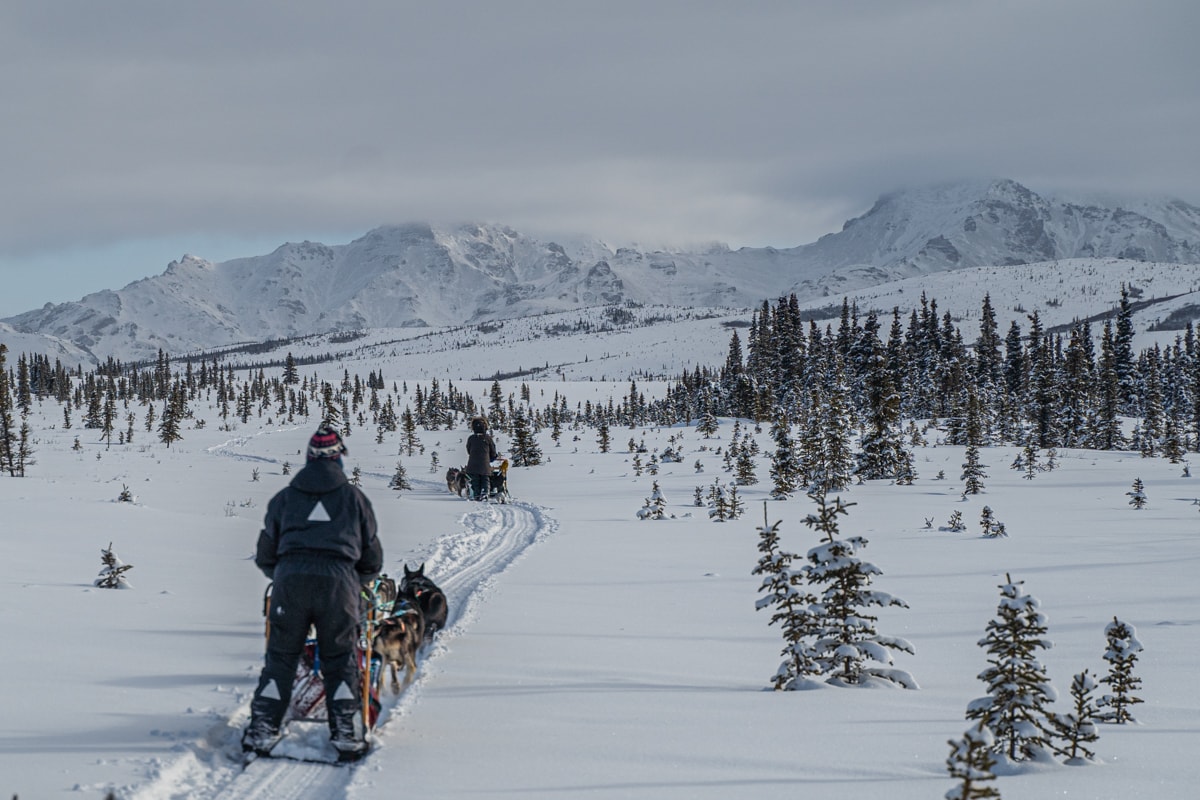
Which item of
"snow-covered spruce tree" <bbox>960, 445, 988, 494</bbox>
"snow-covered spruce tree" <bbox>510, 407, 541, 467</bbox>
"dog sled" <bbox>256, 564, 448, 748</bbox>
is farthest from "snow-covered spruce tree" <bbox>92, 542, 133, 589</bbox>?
"snow-covered spruce tree" <bbox>510, 407, 541, 467</bbox>

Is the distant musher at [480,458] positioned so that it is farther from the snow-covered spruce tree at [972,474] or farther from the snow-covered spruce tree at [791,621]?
the snow-covered spruce tree at [791,621]

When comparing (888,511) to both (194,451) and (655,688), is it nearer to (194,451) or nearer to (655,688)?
(655,688)

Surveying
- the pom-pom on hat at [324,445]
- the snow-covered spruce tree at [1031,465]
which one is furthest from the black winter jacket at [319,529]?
the snow-covered spruce tree at [1031,465]

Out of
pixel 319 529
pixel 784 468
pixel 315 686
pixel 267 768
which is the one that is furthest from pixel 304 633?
pixel 784 468

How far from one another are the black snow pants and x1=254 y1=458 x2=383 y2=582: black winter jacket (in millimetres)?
62

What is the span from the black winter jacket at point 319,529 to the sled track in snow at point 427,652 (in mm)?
1190

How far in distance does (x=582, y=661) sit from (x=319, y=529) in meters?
3.37

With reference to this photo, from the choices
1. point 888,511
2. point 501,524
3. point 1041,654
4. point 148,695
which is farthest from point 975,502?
point 148,695

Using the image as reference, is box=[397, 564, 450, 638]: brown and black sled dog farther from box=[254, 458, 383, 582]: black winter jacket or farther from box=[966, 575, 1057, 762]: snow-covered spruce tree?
box=[966, 575, 1057, 762]: snow-covered spruce tree

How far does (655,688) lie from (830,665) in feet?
5.71

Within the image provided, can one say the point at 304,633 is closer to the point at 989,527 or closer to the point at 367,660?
the point at 367,660

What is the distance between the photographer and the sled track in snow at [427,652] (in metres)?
4.67

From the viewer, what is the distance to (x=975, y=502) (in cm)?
2653

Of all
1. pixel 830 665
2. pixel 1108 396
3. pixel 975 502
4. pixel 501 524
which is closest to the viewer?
Result: pixel 830 665
